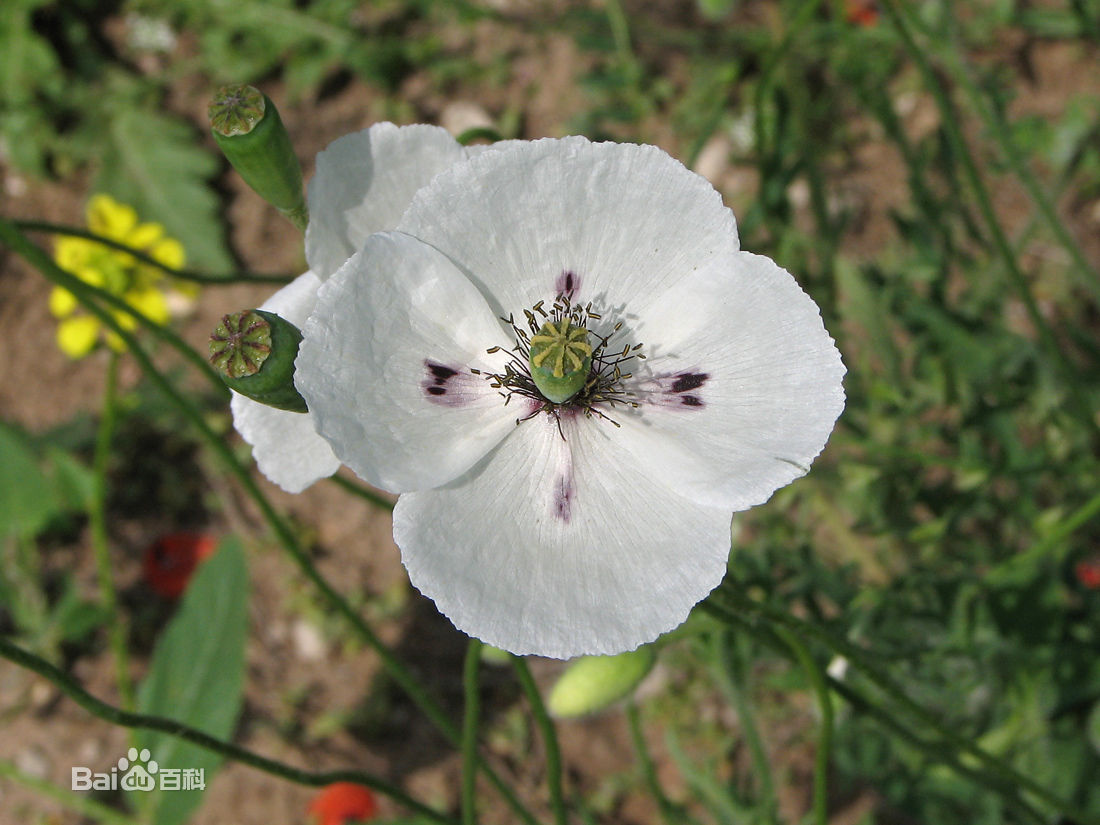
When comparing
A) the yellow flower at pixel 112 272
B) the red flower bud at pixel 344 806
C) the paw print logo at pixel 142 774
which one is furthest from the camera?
the red flower bud at pixel 344 806

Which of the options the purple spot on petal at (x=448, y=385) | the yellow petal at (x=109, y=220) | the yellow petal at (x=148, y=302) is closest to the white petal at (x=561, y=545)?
the purple spot on petal at (x=448, y=385)

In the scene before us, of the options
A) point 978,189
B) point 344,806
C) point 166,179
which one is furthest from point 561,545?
point 166,179

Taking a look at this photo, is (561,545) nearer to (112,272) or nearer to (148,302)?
(112,272)

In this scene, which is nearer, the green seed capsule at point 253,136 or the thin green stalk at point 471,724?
the green seed capsule at point 253,136

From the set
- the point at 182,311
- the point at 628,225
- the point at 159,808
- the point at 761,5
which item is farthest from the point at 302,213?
the point at 761,5

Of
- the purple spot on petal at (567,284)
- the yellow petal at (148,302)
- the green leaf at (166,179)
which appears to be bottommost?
the purple spot on petal at (567,284)

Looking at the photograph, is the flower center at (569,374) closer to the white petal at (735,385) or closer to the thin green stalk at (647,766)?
the white petal at (735,385)

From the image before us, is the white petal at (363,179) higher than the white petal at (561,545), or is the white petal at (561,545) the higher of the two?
the white petal at (363,179)

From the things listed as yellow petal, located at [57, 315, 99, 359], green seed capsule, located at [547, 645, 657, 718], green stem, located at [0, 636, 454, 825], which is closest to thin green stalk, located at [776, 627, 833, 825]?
green seed capsule, located at [547, 645, 657, 718]

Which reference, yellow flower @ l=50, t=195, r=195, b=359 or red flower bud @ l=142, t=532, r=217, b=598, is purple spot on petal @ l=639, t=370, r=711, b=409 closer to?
yellow flower @ l=50, t=195, r=195, b=359
